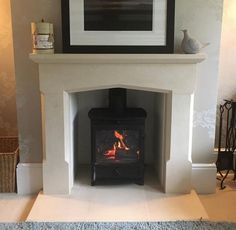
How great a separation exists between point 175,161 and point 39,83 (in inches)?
45.6

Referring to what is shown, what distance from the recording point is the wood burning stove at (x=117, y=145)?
2945 millimetres

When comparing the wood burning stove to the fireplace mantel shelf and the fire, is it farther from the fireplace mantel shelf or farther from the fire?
the fireplace mantel shelf

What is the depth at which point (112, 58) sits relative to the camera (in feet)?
8.74

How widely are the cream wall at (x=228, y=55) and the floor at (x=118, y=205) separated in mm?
884

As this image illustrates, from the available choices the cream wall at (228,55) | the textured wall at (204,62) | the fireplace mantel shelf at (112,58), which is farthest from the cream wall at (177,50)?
the cream wall at (228,55)

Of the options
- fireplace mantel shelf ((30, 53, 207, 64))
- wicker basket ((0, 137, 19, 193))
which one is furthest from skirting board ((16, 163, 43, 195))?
fireplace mantel shelf ((30, 53, 207, 64))

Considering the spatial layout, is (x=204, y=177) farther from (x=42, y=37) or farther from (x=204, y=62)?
(x=42, y=37)

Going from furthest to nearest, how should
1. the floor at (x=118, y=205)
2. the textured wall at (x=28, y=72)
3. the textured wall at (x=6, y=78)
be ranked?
the textured wall at (x=6, y=78), the textured wall at (x=28, y=72), the floor at (x=118, y=205)

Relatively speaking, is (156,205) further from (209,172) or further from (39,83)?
(39,83)

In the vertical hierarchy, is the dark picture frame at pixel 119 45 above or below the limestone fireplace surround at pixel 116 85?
above

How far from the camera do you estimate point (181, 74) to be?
2752 millimetres

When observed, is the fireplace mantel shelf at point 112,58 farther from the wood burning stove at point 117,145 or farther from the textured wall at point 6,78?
the textured wall at point 6,78

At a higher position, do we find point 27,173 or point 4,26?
point 4,26

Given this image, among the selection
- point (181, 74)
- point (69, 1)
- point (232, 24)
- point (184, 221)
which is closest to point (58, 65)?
point (69, 1)
